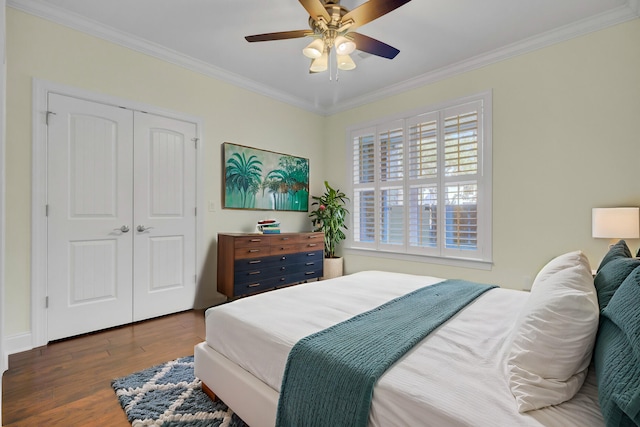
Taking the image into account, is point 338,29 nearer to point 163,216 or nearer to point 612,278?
point 612,278

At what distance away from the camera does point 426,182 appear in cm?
381

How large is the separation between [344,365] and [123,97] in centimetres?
324

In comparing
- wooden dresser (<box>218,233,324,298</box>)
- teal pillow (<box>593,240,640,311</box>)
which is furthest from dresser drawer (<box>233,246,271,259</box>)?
teal pillow (<box>593,240,640,311</box>)

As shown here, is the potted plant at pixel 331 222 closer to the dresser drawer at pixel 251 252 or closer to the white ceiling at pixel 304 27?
the dresser drawer at pixel 251 252

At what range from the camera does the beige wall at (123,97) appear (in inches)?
96.4

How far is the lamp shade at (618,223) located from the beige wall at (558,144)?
32 cm

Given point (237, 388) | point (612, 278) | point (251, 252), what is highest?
point (612, 278)

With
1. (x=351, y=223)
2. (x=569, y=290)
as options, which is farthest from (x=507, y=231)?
(x=569, y=290)

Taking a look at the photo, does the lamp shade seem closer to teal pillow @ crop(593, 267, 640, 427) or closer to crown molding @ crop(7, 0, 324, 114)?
teal pillow @ crop(593, 267, 640, 427)

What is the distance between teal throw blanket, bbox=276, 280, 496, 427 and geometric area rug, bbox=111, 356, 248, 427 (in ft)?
2.14

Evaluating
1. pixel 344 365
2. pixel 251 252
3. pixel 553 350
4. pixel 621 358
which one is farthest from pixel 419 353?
pixel 251 252

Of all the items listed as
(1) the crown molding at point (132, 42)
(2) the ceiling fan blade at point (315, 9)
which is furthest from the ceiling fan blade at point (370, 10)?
(1) the crown molding at point (132, 42)

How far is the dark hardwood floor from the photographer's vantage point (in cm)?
167

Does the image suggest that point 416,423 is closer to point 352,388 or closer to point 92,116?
point 352,388
